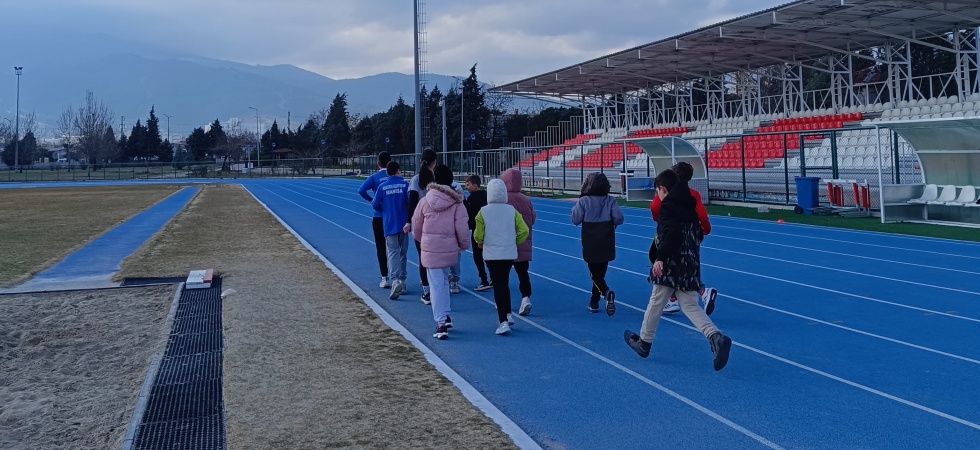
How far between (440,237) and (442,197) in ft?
1.32

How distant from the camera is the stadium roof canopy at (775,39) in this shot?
30625 mm

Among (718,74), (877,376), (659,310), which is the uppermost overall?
(718,74)

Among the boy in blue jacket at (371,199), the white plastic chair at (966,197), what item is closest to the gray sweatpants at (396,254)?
the boy in blue jacket at (371,199)

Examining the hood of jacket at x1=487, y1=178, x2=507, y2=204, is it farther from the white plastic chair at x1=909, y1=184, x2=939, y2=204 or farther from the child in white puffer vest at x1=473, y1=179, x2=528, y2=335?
the white plastic chair at x1=909, y1=184, x2=939, y2=204

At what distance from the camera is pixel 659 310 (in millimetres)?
7000

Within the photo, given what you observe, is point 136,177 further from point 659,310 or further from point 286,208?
point 659,310

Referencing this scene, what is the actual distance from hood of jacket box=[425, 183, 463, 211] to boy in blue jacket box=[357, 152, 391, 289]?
239 cm

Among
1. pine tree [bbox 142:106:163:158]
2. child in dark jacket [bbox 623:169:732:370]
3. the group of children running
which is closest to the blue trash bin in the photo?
the group of children running

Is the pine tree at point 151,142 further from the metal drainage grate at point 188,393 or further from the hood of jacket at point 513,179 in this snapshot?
the hood of jacket at point 513,179

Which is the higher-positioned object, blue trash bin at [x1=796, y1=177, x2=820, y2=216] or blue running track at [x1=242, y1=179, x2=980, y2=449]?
blue trash bin at [x1=796, y1=177, x2=820, y2=216]

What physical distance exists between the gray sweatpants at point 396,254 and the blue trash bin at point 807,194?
47.0ft

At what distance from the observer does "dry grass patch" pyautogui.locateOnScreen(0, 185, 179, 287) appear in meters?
14.7

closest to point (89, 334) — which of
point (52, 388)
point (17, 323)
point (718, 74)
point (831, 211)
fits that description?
point (17, 323)

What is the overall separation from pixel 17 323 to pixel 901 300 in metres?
10.1
